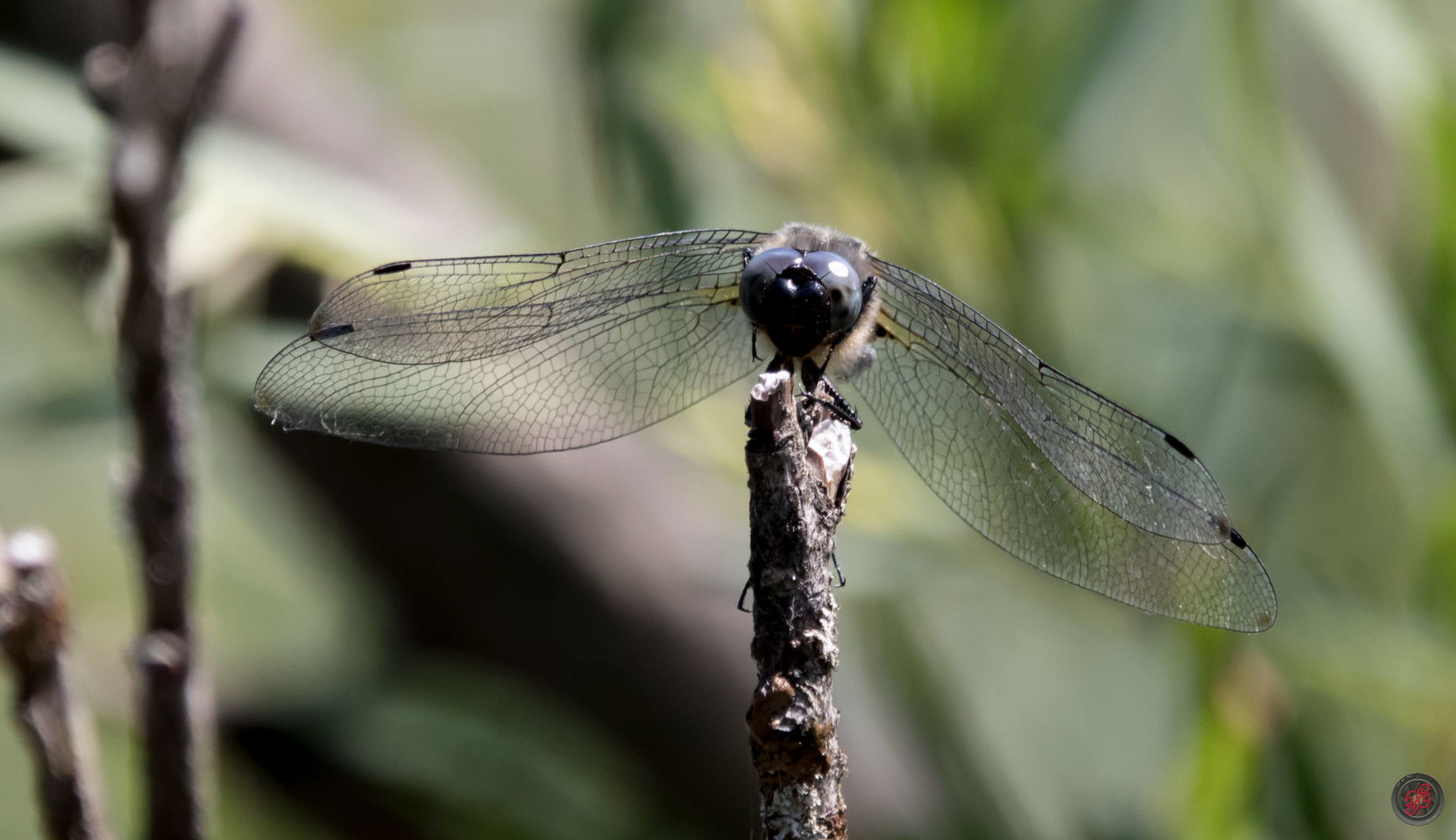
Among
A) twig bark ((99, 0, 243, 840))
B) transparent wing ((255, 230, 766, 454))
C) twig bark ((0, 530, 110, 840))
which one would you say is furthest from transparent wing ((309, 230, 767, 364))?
twig bark ((0, 530, 110, 840))

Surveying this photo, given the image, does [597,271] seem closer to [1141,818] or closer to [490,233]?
[490,233]

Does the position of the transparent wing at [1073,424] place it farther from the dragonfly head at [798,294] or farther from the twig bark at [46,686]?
the twig bark at [46,686]

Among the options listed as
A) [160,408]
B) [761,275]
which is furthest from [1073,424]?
[160,408]

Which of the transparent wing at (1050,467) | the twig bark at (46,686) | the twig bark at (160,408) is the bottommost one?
the twig bark at (46,686)

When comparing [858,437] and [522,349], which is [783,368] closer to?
[522,349]

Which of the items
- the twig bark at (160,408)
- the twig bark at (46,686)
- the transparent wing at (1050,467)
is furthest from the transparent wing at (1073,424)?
the twig bark at (46,686)
